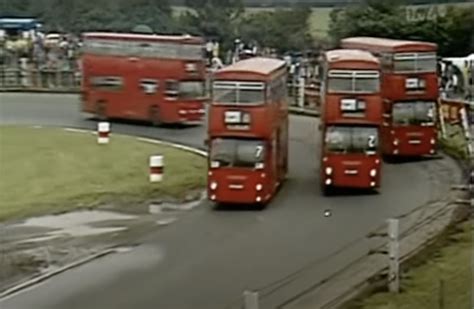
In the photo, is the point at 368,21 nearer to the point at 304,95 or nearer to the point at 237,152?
the point at 304,95

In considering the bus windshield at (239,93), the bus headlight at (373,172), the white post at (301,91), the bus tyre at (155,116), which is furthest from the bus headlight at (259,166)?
the white post at (301,91)

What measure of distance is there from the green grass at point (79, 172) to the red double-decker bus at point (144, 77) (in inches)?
81.3

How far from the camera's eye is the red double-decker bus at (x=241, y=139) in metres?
16.4

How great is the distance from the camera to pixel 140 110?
82.5 feet

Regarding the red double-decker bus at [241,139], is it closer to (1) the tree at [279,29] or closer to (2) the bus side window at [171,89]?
(1) the tree at [279,29]

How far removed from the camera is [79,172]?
61.5 ft

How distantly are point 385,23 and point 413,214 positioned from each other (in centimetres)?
706

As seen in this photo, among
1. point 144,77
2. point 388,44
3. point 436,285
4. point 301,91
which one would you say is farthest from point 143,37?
point 436,285

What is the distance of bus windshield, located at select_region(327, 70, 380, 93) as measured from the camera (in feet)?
58.1

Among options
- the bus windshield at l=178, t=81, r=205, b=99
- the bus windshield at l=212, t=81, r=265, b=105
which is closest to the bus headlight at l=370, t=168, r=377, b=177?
the bus windshield at l=212, t=81, r=265, b=105

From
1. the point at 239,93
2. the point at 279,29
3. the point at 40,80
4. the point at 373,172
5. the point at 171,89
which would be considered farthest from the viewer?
the point at 40,80

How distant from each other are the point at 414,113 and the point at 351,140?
340 cm

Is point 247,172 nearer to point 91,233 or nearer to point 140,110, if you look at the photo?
point 91,233

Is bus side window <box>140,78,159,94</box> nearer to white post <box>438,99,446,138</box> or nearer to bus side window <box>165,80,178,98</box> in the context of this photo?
bus side window <box>165,80,178,98</box>
